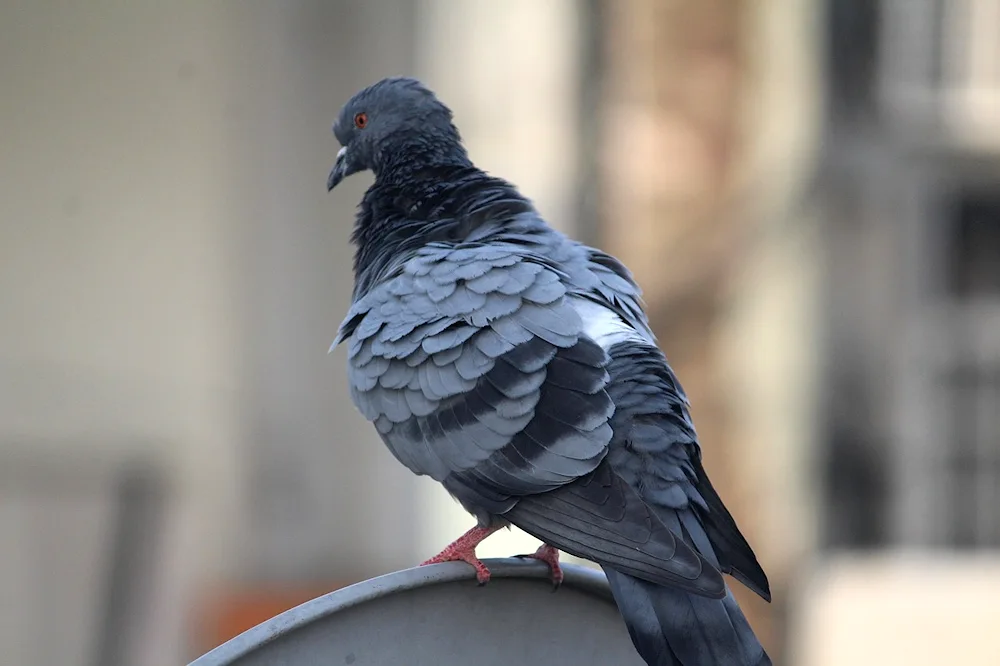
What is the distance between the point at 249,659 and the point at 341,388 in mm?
5347

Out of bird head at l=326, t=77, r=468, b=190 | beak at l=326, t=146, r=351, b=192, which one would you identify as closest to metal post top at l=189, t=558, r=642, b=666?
bird head at l=326, t=77, r=468, b=190

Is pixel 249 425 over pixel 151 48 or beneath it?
beneath

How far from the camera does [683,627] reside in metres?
2.48

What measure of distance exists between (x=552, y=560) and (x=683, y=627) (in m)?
0.32

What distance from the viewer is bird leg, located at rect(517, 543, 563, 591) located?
258cm

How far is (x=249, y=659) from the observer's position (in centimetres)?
207

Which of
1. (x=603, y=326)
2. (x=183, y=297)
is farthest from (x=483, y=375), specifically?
(x=183, y=297)

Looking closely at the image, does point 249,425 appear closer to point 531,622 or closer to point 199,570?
point 199,570

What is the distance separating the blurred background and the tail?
423cm

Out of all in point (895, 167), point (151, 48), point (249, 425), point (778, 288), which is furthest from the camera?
point (778, 288)

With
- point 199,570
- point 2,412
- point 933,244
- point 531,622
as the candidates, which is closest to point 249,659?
point 531,622

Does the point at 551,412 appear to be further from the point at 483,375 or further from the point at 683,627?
the point at 683,627

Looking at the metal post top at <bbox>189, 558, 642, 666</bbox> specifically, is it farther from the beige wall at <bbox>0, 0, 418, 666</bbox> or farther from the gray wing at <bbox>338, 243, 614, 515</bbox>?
the beige wall at <bbox>0, 0, 418, 666</bbox>

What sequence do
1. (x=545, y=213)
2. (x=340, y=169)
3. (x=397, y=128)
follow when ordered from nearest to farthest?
(x=397, y=128)
(x=340, y=169)
(x=545, y=213)
